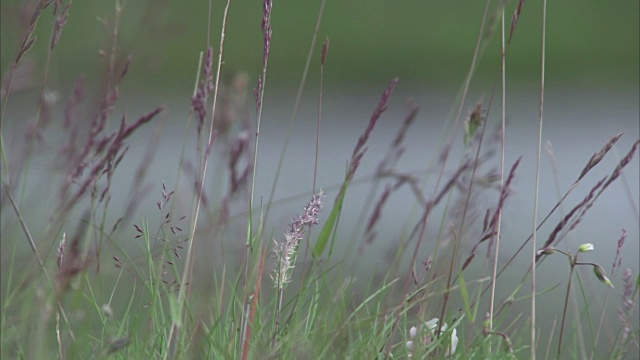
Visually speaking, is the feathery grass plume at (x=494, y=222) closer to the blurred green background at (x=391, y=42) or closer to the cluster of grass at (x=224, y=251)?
the cluster of grass at (x=224, y=251)

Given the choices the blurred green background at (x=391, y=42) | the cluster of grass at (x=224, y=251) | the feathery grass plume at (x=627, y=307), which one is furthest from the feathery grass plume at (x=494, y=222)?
the blurred green background at (x=391, y=42)

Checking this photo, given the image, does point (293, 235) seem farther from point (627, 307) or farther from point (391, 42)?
point (391, 42)

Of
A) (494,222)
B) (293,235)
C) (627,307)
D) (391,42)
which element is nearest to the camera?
(293,235)

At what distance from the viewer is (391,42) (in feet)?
37.2

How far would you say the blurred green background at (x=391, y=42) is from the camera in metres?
10.4

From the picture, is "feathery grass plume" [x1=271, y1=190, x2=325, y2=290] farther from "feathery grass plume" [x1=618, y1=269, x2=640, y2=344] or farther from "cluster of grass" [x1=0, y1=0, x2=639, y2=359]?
"feathery grass plume" [x1=618, y1=269, x2=640, y2=344]

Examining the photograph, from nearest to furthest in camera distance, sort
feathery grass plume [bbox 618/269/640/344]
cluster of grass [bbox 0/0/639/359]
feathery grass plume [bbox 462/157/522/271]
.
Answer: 1. cluster of grass [bbox 0/0/639/359]
2. feathery grass plume [bbox 462/157/522/271]
3. feathery grass plume [bbox 618/269/640/344]

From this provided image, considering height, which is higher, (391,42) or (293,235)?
(391,42)

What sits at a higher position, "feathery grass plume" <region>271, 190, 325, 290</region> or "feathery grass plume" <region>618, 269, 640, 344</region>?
"feathery grass plume" <region>271, 190, 325, 290</region>

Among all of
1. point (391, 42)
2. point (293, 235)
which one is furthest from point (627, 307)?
point (391, 42)

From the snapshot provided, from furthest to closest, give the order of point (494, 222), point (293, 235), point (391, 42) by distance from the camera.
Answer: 1. point (391, 42)
2. point (494, 222)
3. point (293, 235)

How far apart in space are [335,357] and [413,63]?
918 centimetres

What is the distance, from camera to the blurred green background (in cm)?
1035

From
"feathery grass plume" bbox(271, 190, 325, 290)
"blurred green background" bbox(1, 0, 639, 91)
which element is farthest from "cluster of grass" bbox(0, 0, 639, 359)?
"blurred green background" bbox(1, 0, 639, 91)
